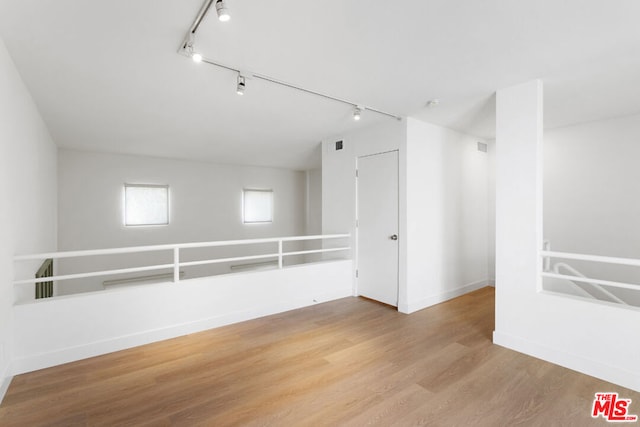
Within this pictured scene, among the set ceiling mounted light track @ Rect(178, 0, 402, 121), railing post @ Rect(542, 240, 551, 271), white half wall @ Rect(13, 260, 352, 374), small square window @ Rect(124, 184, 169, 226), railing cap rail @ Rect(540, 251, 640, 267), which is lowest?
Result: white half wall @ Rect(13, 260, 352, 374)

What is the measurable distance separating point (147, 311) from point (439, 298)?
357cm

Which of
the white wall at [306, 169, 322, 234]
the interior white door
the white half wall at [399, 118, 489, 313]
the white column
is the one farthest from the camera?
the white wall at [306, 169, 322, 234]

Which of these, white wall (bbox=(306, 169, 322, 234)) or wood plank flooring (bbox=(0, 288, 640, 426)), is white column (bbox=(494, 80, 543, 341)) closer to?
wood plank flooring (bbox=(0, 288, 640, 426))

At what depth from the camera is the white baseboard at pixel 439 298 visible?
3.77 meters

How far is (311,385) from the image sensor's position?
7.32ft

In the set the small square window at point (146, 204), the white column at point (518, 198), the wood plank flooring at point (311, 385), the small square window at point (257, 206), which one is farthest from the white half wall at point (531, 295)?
the small square window at point (146, 204)

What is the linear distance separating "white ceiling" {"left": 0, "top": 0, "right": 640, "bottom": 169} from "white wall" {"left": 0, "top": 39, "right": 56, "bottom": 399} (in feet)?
0.70

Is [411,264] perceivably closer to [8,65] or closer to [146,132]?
[146,132]

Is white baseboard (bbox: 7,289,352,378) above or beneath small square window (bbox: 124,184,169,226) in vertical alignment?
beneath

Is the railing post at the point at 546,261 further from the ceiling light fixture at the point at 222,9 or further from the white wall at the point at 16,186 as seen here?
Result: the white wall at the point at 16,186

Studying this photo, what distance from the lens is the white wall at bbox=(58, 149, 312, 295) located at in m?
4.75

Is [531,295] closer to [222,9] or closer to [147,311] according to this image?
[222,9]

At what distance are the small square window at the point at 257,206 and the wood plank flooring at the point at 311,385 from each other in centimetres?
364

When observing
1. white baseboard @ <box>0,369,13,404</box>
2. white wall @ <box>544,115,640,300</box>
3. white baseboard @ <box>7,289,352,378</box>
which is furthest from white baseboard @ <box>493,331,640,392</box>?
white baseboard @ <box>0,369,13,404</box>
